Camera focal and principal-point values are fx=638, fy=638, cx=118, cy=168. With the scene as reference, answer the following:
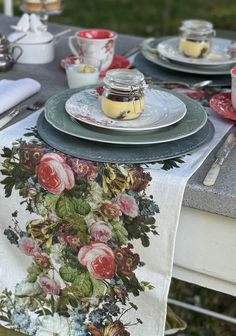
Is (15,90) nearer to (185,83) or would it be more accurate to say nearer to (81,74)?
(81,74)

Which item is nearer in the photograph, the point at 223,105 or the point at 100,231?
the point at 100,231

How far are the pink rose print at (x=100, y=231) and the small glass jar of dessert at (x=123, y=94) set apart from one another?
0.19 m

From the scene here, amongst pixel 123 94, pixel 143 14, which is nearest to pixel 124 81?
pixel 123 94

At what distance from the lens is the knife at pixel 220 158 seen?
968 mm

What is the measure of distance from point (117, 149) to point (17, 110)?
26 centimetres

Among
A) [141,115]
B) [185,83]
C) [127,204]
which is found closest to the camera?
[127,204]

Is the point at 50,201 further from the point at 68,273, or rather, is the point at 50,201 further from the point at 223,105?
the point at 223,105

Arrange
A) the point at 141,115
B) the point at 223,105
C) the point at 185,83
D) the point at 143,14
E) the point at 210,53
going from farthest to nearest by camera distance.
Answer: the point at 143,14 < the point at 210,53 < the point at 185,83 < the point at 223,105 < the point at 141,115

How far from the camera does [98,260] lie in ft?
3.40

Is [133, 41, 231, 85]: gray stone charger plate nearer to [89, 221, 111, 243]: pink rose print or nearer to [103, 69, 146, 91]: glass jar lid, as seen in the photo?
[103, 69, 146, 91]: glass jar lid

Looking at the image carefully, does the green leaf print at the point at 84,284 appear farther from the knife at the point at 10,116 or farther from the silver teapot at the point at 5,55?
the silver teapot at the point at 5,55

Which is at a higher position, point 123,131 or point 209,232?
point 123,131

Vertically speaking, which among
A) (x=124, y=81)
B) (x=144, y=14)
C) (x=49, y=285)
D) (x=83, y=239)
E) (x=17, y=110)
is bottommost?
(x=144, y=14)

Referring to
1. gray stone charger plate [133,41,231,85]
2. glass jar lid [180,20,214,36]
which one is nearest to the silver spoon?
gray stone charger plate [133,41,231,85]
